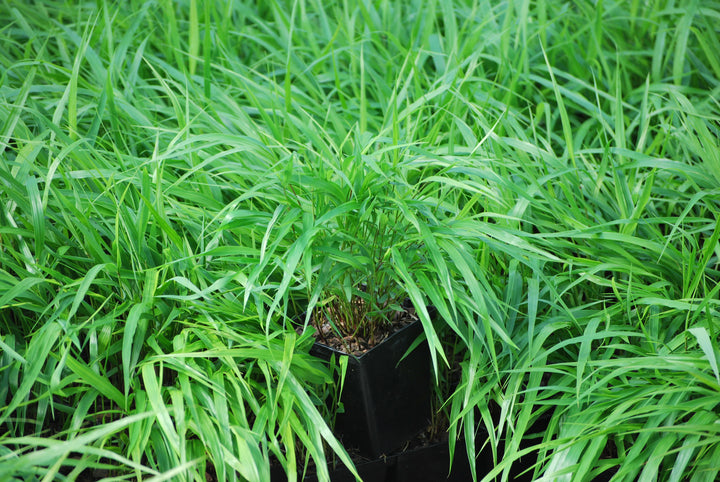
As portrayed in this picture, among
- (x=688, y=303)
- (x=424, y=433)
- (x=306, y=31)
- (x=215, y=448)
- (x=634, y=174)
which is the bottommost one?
(x=424, y=433)

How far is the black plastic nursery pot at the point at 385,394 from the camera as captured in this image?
102 centimetres

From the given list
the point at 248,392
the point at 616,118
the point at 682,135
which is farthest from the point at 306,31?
the point at 248,392

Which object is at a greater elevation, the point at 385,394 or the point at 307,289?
the point at 307,289

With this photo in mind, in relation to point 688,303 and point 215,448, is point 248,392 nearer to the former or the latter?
point 215,448

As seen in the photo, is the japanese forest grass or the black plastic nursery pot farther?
the black plastic nursery pot

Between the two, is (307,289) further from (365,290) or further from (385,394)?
(385,394)

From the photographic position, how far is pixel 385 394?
3.44 feet

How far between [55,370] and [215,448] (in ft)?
0.80

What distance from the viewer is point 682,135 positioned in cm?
132

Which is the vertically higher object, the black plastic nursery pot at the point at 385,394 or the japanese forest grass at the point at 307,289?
the japanese forest grass at the point at 307,289

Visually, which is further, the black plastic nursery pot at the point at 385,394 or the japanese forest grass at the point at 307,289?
the black plastic nursery pot at the point at 385,394

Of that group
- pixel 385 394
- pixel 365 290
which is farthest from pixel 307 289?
pixel 385 394

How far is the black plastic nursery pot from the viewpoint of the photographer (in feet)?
3.34

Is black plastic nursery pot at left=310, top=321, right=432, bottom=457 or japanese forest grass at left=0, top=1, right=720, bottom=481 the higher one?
japanese forest grass at left=0, top=1, right=720, bottom=481
